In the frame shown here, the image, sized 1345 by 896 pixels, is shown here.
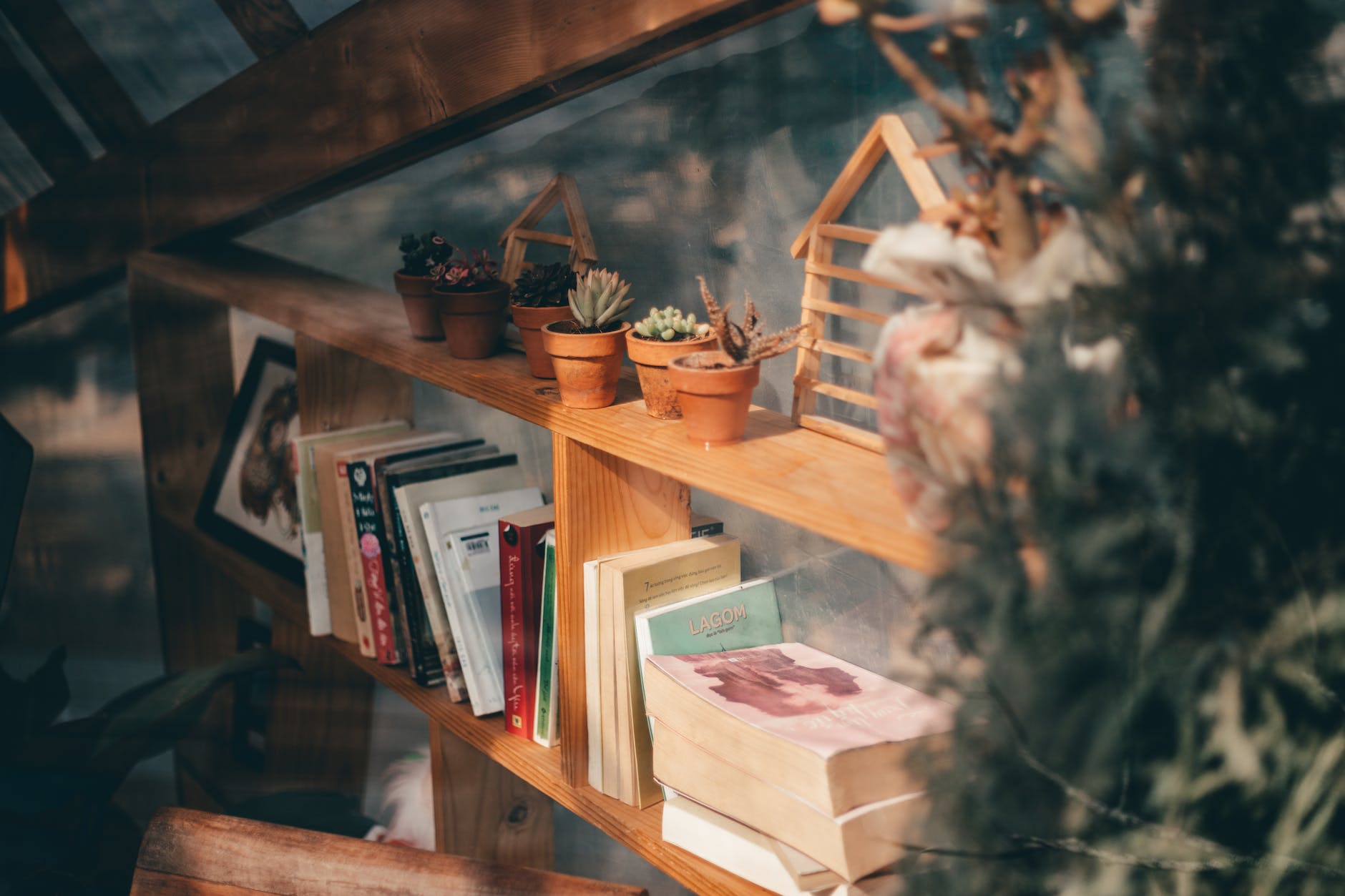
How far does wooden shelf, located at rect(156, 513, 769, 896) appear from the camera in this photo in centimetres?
100

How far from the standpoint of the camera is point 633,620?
1065 millimetres

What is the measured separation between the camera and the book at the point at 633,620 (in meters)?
1.06

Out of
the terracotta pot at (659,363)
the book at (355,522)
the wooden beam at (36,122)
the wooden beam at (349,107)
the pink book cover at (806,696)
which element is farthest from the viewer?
the wooden beam at (36,122)

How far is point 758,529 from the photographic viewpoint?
128 cm

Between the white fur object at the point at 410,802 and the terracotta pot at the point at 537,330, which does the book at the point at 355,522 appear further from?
the white fur object at the point at 410,802

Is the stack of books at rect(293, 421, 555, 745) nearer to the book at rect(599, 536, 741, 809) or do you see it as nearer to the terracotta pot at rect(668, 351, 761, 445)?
the book at rect(599, 536, 741, 809)

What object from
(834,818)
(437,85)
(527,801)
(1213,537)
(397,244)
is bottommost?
(527,801)

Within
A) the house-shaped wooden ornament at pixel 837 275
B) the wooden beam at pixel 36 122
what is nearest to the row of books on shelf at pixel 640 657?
the house-shaped wooden ornament at pixel 837 275

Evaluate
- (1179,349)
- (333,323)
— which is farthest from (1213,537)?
(333,323)

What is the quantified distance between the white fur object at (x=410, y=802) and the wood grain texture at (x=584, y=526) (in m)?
0.93

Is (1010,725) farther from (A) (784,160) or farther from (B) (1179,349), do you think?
(A) (784,160)

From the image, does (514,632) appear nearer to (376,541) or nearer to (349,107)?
(376,541)

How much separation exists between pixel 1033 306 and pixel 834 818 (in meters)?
0.48

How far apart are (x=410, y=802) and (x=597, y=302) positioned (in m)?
1.36
